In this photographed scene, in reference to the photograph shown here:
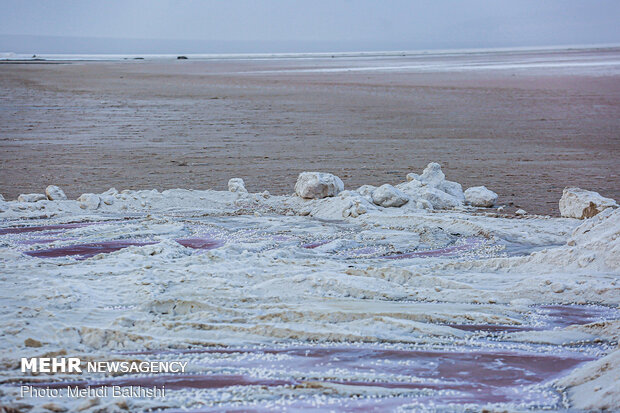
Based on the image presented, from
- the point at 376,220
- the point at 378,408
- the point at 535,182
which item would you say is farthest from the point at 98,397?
the point at 535,182

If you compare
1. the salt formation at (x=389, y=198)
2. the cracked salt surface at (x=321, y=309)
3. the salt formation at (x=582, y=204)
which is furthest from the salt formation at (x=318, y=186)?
the salt formation at (x=582, y=204)

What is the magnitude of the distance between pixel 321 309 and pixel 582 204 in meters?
3.35

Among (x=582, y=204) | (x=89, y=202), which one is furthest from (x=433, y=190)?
(x=89, y=202)

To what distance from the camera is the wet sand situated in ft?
25.5

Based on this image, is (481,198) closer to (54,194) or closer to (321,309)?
(321,309)

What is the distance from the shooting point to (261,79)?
25.6 metres

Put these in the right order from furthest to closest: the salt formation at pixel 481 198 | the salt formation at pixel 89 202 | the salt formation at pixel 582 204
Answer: the salt formation at pixel 481 198
the salt formation at pixel 89 202
the salt formation at pixel 582 204

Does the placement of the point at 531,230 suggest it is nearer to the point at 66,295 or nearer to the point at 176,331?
the point at 176,331

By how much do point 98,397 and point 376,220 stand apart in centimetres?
354

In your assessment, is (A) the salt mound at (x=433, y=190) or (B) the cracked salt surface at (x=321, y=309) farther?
(A) the salt mound at (x=433, y=190)

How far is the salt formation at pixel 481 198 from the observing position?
6.49 metres

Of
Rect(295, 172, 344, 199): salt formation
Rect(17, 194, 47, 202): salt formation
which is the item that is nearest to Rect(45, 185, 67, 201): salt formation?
Rect(17, 194, 47, 202): salt formation

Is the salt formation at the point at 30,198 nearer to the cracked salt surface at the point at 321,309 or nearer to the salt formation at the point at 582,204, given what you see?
the cracked salt surface at the point at 321,309

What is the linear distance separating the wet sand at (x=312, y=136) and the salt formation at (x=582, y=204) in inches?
13.7
